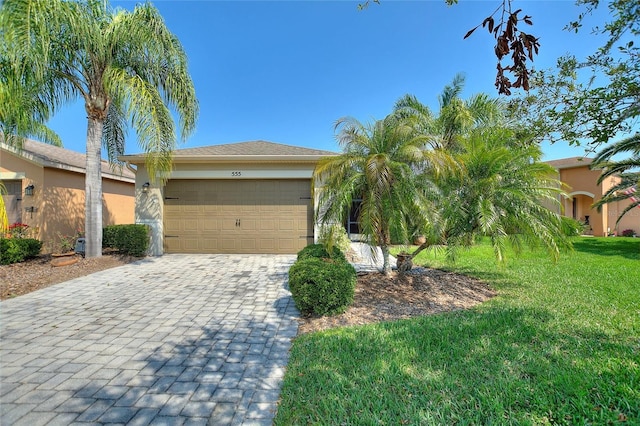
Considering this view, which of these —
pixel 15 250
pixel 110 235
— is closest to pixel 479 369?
pixel 110 235

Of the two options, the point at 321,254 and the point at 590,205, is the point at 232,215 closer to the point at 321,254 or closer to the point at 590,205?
the point at 321,254

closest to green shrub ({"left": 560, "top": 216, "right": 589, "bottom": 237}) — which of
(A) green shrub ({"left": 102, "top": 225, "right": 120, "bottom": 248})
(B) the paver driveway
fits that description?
(B) the paver driveway

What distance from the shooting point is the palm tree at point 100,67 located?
611 cm

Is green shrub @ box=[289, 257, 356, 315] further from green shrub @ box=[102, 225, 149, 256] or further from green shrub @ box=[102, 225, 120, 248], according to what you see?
green shrub @ box=[102, 225, 120, 248]

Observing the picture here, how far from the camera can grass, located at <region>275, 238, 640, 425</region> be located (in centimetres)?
218

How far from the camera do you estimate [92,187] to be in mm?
8117

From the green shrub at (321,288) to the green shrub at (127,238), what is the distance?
7.43 meters

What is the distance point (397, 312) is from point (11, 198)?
13936 millimetres

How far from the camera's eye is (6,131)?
754cm

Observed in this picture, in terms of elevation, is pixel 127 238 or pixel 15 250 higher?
pixel 127 238

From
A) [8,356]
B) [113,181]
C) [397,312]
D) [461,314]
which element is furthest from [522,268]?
[113,181]

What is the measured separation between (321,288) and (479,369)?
7.28 ft

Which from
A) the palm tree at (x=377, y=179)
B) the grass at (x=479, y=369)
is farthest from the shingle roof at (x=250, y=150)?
the grass at (x=479, y=369)

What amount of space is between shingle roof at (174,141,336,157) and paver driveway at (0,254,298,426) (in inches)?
229
